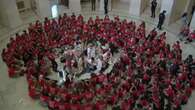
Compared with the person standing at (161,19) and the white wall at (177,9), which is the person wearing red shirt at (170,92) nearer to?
the person standing at (161,19)

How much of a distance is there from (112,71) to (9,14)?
8.65m

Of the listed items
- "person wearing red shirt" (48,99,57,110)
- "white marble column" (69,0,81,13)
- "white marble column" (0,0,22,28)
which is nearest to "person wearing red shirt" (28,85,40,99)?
"person wearing red shirt" (48,99,57,110)

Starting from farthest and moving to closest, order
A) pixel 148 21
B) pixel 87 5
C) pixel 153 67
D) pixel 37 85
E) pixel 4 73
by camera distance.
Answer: pixel 87 5 < pixel 148 21 < pixel 4 73 < pixel 153 67 < pixel 37 85

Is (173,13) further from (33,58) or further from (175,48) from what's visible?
(33,58)

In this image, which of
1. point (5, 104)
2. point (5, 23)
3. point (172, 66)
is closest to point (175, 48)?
point (172, 66)

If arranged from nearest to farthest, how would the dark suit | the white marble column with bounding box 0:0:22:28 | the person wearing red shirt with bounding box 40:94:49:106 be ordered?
1. the person wearing red shirt with bounding box 40:94:49:106
2. the white marble column with bounding box 0:0:22:28
3. the dark suit

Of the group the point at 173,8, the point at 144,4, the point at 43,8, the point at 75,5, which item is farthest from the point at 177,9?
the point at 43,8

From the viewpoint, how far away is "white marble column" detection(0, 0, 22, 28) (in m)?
15.6

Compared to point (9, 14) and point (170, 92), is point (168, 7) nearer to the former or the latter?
point (170, 92)

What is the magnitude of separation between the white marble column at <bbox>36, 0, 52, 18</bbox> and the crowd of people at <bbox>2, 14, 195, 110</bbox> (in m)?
3.16

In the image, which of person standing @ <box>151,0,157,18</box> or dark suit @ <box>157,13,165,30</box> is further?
person standing @ <box>151,0,157,18</box>

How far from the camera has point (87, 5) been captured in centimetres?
2006

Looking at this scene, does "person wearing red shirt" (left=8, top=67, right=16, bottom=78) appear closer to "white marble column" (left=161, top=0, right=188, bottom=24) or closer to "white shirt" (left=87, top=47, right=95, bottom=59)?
"white shirt" (left=87, top=47, right=95, bottom=59)

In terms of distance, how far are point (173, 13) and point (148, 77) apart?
7.50m
